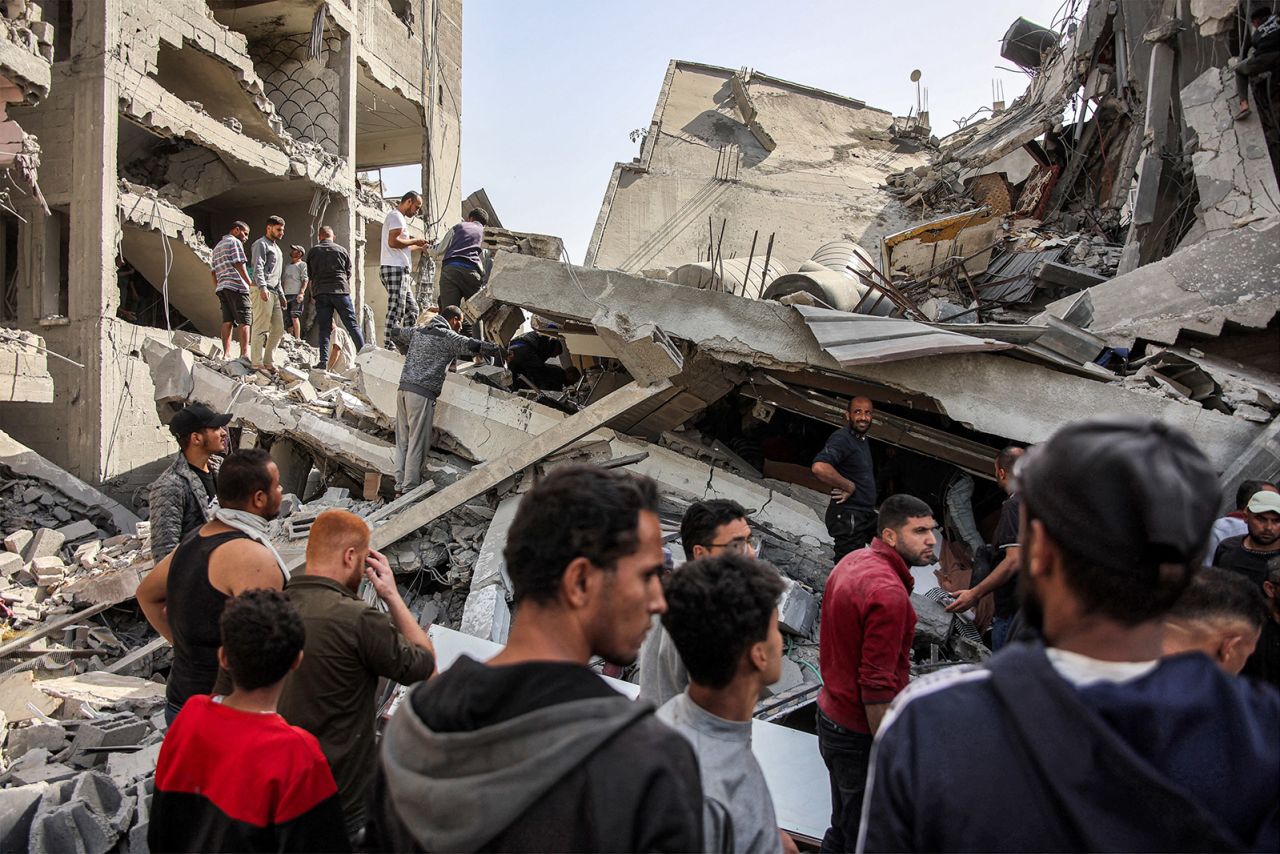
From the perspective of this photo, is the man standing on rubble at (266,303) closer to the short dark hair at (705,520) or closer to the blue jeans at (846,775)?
the short dark hair at (705,520)

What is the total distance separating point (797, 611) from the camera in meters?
5.44

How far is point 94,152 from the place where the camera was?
12102 millimetres

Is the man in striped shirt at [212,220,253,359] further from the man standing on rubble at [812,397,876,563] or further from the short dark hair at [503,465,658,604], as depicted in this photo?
the short dark hair at [503,465,658,604]

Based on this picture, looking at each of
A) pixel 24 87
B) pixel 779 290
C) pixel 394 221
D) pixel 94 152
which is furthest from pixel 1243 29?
pixel 94 152

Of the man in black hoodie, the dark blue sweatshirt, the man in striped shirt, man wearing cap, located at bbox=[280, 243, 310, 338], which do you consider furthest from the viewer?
man wearing cap, located at bbox=[280, 243, 310, 338]

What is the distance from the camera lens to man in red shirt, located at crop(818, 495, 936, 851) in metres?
2.72

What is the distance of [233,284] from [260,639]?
917cm

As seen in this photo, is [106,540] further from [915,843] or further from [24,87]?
[915,843]

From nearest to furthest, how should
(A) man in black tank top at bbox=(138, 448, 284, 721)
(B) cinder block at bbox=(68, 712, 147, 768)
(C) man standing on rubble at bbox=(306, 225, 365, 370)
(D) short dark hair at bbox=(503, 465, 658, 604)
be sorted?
(D) short dark hair at bbox=(503, 465, 658, 604) < (A) man in black tank top at bbox=(138, 448, 284, 721) < (B) cinder block at bbox=(68, 712, 147, 768) < (C) man standing on rubble at bbox=(306, 225, 365, 370)

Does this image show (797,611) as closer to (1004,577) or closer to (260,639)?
(1004,577)

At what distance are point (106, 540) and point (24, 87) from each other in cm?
520

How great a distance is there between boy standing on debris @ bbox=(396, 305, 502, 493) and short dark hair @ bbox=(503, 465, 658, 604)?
5.87 m

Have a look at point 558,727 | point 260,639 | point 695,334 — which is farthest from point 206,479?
point 558,727

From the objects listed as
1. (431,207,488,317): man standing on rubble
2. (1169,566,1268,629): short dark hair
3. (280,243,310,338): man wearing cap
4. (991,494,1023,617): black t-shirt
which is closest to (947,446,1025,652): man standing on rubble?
(991,494,1023,617): black t-shirt
